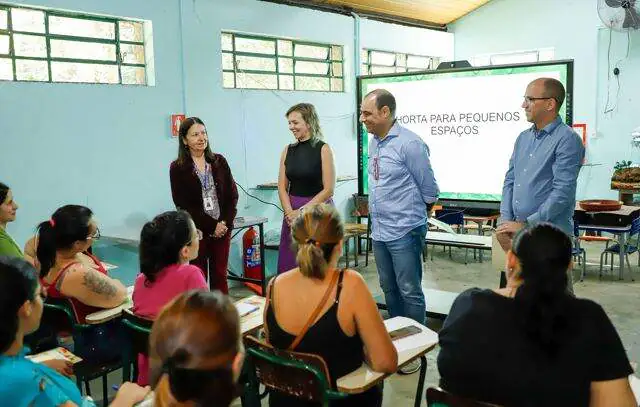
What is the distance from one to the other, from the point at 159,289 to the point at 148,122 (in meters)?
2.62

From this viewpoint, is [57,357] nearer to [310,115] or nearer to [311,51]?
[310,115]

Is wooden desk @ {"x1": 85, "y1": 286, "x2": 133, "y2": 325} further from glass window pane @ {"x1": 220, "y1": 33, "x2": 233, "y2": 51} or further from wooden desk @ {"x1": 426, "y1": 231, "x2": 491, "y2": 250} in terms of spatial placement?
glass window pane @ {"x1": 220, "y1": 33, "x2": 233, "y2": 51}

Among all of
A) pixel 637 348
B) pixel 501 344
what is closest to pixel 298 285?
pixel 501 344

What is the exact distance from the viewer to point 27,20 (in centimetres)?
395

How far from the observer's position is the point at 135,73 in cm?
458

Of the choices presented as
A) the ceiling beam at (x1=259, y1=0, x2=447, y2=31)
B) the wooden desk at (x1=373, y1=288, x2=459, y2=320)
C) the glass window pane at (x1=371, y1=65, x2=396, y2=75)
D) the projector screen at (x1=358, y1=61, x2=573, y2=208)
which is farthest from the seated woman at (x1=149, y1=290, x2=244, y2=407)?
the glass window pane at (x1=371, y1=65, x2=396, y2=75)

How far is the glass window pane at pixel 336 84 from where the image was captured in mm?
6445

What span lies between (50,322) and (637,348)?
10.7 feet

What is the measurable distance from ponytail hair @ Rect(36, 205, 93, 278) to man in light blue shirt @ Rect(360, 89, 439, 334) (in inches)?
60.9

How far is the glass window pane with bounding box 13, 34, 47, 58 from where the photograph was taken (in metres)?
3.92

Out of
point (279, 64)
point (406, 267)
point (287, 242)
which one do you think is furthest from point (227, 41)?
point (406, 267)

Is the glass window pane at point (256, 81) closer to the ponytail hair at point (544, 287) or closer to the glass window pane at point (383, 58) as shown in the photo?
the glass window pane at point (383, 58)

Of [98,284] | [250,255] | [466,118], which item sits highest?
[466,118]

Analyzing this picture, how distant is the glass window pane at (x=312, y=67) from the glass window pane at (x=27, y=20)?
8.56 ft
